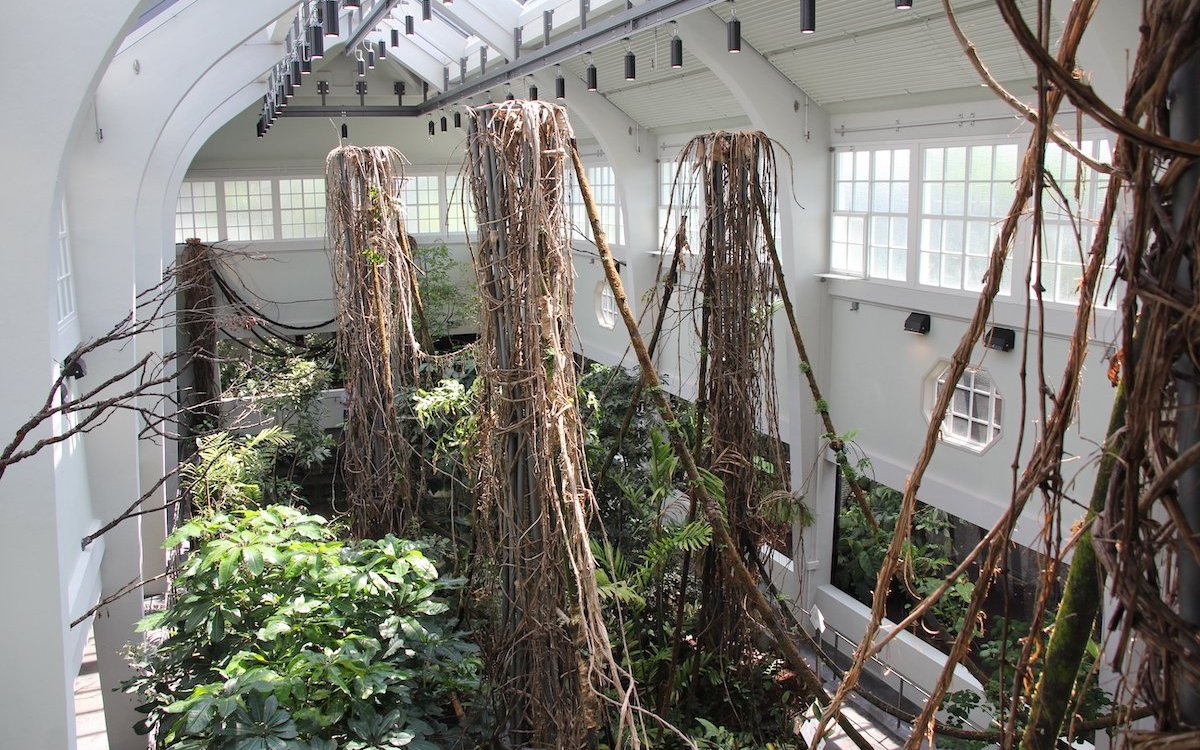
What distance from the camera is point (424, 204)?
64.9ft

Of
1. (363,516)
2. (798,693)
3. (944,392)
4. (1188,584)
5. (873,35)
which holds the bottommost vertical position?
(798,693)

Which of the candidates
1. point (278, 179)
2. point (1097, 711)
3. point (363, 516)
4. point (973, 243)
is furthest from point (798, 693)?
point (278, 179)

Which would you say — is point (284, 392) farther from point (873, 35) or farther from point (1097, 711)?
point (1097, 711)

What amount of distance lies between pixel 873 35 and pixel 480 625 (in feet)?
18.8

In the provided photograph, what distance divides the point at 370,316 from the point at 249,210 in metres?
13.1

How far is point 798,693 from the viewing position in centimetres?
566

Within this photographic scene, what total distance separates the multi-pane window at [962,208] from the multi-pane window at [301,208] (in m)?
12.5

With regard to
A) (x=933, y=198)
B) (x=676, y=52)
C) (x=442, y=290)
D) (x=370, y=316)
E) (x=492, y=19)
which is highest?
(x=492, y=19)

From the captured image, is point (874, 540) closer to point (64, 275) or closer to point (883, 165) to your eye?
point (883, 165)

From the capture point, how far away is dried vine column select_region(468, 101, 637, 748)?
3611mm

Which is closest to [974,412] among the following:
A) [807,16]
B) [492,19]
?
[807,16]

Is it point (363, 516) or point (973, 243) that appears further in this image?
point (973, 243)

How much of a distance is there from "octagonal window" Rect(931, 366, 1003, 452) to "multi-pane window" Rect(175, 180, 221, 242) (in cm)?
1374

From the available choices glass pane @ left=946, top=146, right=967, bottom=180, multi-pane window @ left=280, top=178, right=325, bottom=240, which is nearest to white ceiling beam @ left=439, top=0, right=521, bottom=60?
glass pane @ left=946, top=146, right=967, bottom=180
